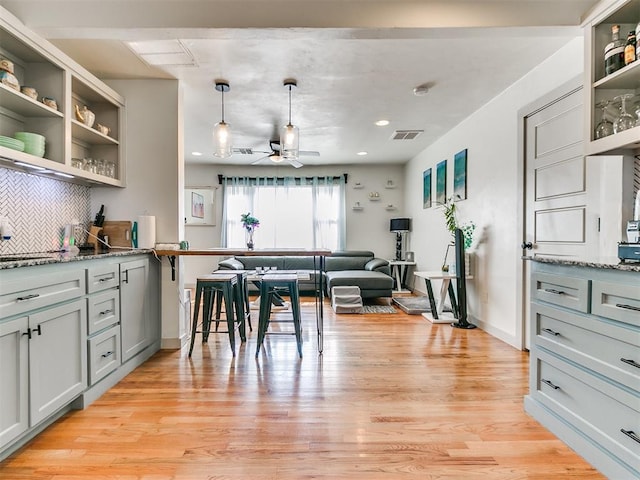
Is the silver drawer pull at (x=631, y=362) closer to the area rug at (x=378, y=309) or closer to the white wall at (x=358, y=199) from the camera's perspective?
the area rug at (x=378, y=309)

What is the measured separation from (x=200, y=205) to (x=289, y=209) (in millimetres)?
1842

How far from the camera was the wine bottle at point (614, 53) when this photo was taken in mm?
1874

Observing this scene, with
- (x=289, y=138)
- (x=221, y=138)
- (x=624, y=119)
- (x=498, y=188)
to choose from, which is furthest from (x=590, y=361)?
(x=221, y=138)

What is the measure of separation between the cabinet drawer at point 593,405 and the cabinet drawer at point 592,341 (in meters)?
A: 0.06

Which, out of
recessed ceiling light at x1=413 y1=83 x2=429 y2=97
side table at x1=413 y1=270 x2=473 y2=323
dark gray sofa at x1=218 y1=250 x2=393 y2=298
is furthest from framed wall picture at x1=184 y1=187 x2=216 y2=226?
recessed ceiling light at x1=413 y1=83 x2=429 y2=97

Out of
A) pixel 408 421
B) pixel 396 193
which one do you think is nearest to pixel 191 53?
pixel 408 421

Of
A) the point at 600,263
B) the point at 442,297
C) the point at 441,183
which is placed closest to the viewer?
the point at 600,263

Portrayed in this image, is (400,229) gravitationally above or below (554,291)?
above

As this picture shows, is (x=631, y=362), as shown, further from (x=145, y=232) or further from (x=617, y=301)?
(x=145, y=232)

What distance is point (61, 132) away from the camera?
2.36m

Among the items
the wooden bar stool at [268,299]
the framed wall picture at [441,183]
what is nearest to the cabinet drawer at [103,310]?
the wooden bar stool at [268,299]

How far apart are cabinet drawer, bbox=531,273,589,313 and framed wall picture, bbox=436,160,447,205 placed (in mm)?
3187

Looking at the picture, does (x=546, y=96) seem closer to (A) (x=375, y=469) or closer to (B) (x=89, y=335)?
(A) (x=375, y=469)

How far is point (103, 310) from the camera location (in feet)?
7.46
